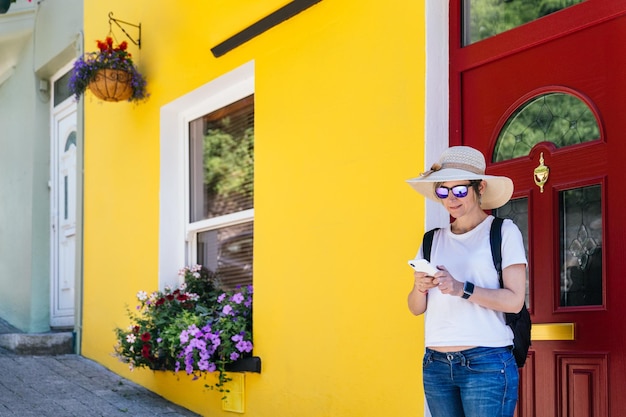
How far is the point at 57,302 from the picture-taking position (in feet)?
29.7

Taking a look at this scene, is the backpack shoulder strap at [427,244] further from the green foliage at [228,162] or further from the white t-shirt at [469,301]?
the green foliage at [228,162]

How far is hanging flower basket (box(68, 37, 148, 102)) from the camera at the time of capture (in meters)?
6.90

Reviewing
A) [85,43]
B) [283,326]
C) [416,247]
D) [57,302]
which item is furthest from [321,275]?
[57,302]

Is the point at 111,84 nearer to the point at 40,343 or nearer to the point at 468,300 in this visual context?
the point at 40,343

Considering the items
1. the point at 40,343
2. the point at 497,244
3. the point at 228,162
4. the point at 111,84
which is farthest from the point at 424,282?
the point at 40,343

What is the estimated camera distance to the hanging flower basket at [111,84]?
689cm

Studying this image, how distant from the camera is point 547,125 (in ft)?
12.7

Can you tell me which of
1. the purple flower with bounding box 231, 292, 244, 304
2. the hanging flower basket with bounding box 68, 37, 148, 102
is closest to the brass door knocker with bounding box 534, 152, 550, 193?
the purple flower with bounding box 231, 292, 244, 304

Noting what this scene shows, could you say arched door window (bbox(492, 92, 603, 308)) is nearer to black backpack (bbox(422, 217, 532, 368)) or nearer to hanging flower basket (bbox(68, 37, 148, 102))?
black backpack (bbox(422, 217, 532, 368))

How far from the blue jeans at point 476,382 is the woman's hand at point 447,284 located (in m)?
0.24

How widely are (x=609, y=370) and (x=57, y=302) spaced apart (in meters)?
6.73

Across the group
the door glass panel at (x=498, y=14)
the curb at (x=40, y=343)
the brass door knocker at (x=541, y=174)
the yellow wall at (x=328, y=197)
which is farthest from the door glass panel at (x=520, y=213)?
the curb at (x=40, y=343)

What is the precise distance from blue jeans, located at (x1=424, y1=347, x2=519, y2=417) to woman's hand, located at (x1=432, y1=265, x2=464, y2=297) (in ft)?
0.77

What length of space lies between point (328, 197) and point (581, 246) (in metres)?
1.69
